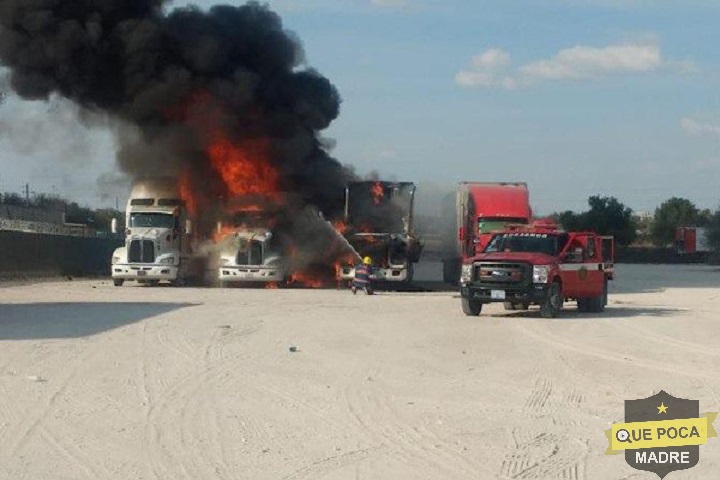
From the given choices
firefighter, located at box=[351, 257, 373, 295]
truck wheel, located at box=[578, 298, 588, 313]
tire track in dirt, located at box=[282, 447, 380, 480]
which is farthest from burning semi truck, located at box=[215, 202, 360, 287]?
tire track in dirt, located at box=[282, 447, 380, 480]

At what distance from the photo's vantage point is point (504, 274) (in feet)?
74.8

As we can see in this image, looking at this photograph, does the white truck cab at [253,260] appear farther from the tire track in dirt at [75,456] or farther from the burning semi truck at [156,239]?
the tire track in dirt at [75,456]

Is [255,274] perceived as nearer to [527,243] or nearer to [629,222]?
[527,243]

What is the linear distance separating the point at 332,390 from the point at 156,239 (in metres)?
24.7

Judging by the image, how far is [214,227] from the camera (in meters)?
38.1

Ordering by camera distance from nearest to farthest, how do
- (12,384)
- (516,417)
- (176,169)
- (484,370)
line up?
(516,417)
(12,384)
(484,370)
(176,169)

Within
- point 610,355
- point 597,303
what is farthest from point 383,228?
point 610,355

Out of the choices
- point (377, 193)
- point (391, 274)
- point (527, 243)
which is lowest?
point (391, 274)

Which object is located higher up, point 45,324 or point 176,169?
point 176,169

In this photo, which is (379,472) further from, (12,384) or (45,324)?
(45,324)

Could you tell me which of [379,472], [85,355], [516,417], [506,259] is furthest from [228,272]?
[379,472]

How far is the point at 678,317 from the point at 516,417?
14.2m

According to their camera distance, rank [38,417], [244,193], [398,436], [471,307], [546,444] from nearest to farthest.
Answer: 1. [546,444]
2. [398,436]
3. [38,417]
4. [471,307]
5. [244,193]

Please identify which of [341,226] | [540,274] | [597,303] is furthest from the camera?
[341,226]
